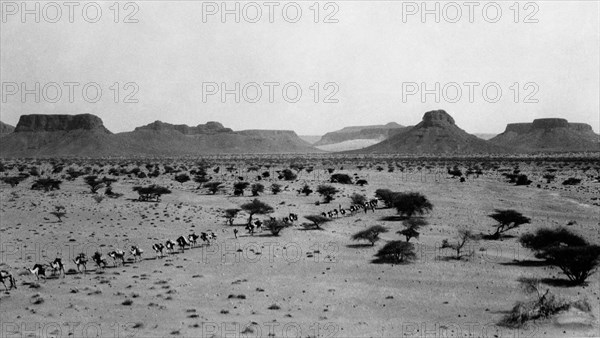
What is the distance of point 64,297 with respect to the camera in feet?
58.9

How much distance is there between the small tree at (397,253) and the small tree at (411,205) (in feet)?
40.0

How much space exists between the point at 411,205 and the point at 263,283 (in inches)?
753

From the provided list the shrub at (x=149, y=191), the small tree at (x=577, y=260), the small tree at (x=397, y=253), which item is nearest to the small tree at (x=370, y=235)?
the small tree at (x=397, y=253)

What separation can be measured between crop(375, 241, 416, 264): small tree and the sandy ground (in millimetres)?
504

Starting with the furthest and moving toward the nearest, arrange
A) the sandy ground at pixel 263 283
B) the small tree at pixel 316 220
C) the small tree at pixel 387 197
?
1. the small tree at pixel 387 197
2. the small tree at pixel 316 220
3. the sandy ground at pixel 263 283

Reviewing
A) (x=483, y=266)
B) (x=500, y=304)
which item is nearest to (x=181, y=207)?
(x=483, y=266)

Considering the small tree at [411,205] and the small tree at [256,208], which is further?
the small tree at [411,205]

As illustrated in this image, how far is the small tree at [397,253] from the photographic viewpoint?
2386 cm

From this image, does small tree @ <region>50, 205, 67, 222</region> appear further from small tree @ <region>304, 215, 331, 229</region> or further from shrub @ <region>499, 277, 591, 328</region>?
shrub @ <region>499, 277, 591, 328</region>

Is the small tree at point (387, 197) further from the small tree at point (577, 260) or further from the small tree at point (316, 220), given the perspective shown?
the small tree at point (577, 260)

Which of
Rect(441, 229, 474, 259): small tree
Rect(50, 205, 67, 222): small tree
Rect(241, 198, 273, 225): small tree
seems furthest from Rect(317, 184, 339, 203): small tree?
Rect(50, 205, 67, 222): small tree

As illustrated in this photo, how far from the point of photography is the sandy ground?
617 inches

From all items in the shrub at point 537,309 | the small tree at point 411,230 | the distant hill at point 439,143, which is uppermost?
the distant hill at point 439,143

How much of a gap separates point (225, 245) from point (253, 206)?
7.60 meters
